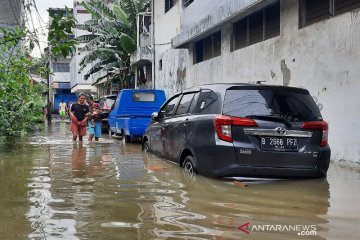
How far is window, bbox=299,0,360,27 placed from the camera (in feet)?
28.2

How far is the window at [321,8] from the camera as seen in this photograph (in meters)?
8.61

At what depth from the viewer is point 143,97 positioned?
49.6 ft

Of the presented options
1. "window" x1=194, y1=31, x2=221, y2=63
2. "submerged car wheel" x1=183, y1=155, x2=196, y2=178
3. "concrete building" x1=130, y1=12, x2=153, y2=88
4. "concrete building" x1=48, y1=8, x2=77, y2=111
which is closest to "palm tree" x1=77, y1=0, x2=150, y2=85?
"concrete building" x1=130, y1=12, x2=153, y2=88

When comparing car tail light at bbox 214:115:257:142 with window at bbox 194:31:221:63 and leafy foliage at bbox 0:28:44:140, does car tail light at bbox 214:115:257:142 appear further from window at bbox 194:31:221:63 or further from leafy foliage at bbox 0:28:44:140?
window at bbox 194:31:221:63

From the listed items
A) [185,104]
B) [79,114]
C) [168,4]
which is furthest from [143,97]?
[168,4]

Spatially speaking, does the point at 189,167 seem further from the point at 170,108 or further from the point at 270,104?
the point at 170,108

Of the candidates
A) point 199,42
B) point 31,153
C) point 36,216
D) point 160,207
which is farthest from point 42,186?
point 199,42

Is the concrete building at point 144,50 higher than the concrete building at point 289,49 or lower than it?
higher

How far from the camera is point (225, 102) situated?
5.91 meters

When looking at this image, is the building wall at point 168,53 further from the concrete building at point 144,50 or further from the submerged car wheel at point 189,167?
the submerged car wheel at point 189,167

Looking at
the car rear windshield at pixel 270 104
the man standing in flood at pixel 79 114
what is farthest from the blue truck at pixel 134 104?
the car rear windshield at pixel 270 104

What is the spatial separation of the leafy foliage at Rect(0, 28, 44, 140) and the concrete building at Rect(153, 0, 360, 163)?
6182 millimetres

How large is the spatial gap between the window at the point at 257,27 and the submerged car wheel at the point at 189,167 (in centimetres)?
612

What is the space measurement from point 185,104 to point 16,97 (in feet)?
23.8
